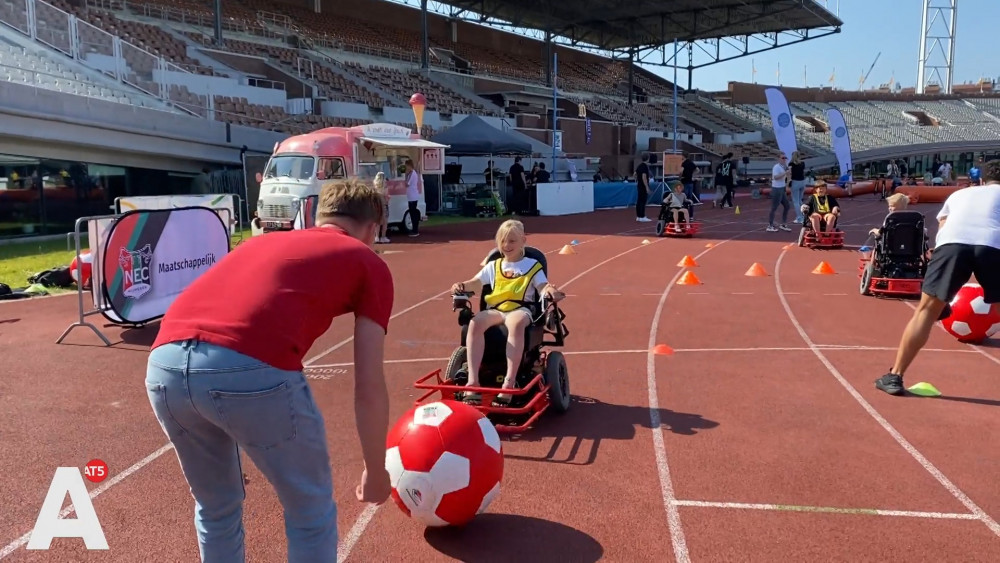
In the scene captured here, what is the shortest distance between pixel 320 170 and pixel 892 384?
13.4 meters

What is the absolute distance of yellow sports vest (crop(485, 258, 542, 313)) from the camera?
5566mm

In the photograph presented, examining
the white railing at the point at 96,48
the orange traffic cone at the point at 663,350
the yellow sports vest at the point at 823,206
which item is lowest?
the orange traffic cone at the point at 663,350

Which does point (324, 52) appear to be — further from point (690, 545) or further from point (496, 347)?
point (690, 545)

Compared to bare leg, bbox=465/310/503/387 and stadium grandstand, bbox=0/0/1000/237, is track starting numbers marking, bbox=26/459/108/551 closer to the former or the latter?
bare leg, bbox=465/310/503/387

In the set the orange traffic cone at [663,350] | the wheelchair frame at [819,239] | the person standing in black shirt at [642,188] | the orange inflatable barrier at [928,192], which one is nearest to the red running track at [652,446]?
the orange traffic cone at [663,350]

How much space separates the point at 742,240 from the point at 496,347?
1340 cm

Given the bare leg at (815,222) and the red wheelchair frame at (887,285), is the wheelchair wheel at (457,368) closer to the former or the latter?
the red wheelchair frame at (887,285)

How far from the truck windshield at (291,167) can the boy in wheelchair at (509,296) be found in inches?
472

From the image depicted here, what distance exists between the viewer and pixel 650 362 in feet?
23.2

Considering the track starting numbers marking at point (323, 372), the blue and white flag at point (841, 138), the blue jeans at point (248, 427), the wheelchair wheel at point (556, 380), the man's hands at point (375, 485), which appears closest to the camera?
the blue jeans at point (248, 427)

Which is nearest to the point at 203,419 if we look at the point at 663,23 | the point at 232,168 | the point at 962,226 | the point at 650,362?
the point at 650,362

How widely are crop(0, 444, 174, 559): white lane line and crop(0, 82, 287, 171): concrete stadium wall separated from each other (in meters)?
13.5

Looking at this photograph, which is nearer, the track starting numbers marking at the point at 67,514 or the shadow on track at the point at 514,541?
the shadow on track at the point at 514,541

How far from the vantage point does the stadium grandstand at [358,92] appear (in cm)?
1748
